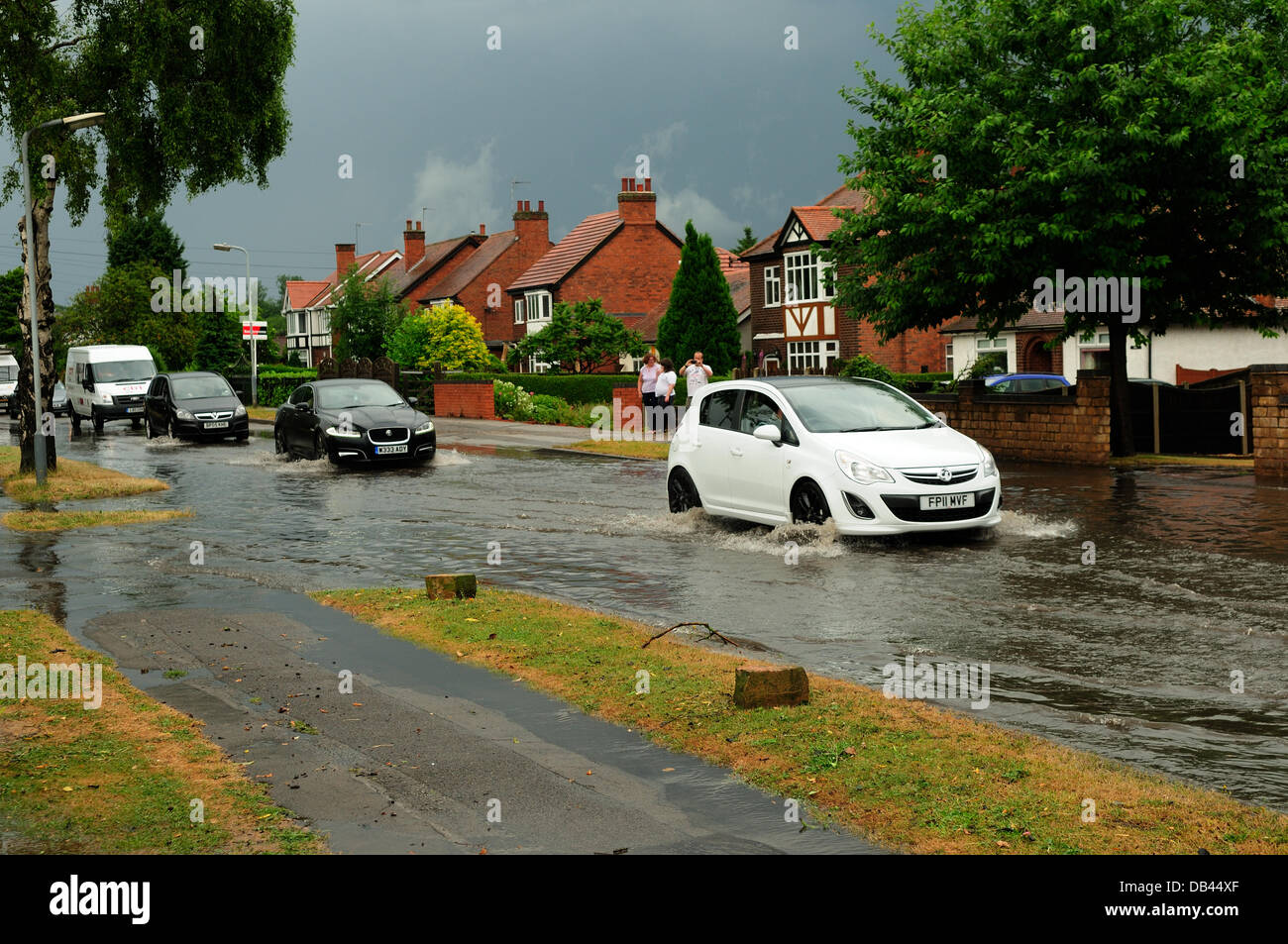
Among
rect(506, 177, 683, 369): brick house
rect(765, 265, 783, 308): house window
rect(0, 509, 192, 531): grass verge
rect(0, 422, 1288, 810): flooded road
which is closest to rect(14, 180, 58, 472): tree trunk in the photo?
rect(0, 422, 1288, 810): flooded road

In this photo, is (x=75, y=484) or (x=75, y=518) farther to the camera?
(x=75, y=484)

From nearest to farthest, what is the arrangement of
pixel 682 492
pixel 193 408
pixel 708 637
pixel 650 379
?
pixel 708 637 < pixel 682 492 < pixel 650 379 < pixel 193 408

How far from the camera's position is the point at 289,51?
2298 cm

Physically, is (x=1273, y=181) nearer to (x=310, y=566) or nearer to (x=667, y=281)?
(x=310, y=566)

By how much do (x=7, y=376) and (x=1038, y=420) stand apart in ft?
151

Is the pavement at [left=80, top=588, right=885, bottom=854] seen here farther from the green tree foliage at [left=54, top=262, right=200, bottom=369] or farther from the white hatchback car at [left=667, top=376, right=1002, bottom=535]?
the green tree foliage at [left=54, top=262, right=200, bottom=369]

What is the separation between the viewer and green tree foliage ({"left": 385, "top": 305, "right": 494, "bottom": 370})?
49656mm

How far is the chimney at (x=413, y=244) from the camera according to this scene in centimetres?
9200

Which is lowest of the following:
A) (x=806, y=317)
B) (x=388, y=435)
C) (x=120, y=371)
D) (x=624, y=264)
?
(x=388, y=435)

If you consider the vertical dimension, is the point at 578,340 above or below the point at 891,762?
above

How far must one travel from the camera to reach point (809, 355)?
179 ft

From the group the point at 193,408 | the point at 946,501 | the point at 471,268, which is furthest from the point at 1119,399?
the point at 471,268

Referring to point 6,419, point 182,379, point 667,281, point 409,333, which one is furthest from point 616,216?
point 182,379

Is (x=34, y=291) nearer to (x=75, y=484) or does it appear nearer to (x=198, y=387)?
(x=75, y=484)
